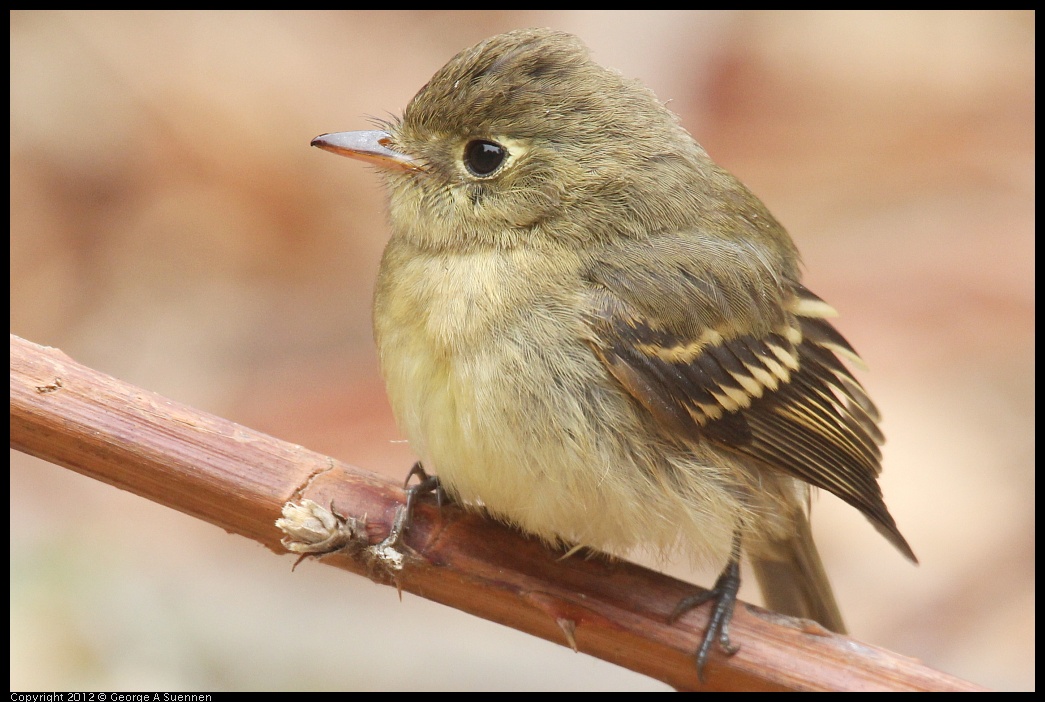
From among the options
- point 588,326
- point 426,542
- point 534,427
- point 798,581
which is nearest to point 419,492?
point 426,542

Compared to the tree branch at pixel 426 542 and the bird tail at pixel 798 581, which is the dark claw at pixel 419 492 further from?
the bird tail at pixel 798 581

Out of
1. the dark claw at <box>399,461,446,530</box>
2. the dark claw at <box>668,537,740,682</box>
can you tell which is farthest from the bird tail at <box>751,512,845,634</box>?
the dark claw at <box>399,461,446,530</box>

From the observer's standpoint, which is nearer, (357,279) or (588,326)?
(588,326)

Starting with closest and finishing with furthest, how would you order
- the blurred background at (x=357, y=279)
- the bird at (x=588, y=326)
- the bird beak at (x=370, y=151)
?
the bird at (x=588, y=326) < the bird beak at (x=370, y=151) < the blurred background at (x=357, y=279)

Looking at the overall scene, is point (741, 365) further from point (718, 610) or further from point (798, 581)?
point (798, 581)

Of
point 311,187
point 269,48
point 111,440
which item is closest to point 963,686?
point 111,440

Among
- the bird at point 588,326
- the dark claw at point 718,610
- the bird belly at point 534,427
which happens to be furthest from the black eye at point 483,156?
the dark claw at point 718,610
